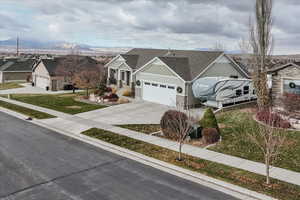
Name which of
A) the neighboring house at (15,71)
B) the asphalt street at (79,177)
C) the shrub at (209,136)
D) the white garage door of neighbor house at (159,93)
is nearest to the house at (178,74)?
the white garage door of neighbor house at (159,93)

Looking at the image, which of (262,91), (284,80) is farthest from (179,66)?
(284,80)

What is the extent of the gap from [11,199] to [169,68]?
2169 cm

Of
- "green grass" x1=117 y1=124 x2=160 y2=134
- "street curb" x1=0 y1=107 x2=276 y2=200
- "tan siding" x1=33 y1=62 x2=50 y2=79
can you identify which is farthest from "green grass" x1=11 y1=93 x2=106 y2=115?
"tan siding" x1=33 y1=62 x2=50 y2=79

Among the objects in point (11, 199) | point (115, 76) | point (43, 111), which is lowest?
point (11, 199)

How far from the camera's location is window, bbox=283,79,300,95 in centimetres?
2368

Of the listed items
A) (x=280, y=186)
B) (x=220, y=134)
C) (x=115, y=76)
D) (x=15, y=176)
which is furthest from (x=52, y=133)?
(x=115, y=76)

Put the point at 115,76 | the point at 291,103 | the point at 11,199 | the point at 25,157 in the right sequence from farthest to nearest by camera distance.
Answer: the point at 115,76, the point at 291,103, the point at 25,157, the point at 11,199

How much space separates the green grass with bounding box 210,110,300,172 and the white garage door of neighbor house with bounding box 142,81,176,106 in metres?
8.43

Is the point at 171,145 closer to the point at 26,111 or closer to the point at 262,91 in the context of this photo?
the point at 262,91

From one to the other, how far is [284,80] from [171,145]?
48.9 ft

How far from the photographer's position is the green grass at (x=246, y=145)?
45.0ft

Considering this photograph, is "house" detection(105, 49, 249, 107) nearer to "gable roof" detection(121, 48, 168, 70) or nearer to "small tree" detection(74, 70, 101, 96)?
"gable roof" detection(121, 48, 168, 70)

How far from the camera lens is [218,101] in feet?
86.6

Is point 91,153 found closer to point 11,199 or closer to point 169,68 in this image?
point 11,199
